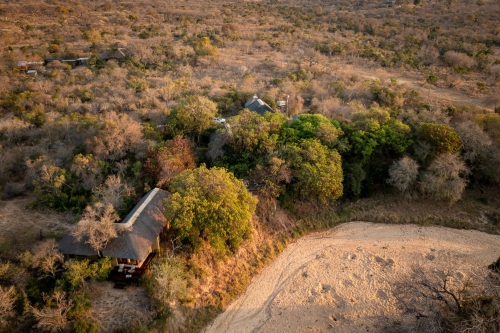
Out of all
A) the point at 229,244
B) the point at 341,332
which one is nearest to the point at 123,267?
the point at 229,244

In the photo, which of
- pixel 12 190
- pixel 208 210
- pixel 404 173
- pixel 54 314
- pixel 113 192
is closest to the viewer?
pixel 54 314

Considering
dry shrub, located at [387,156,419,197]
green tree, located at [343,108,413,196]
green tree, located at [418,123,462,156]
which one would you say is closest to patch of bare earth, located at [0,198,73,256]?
green tree, located at [343,108,413,196]

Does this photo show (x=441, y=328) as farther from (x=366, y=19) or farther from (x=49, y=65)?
(x=366, y=19)

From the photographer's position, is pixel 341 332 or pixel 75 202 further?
pixel 75 202

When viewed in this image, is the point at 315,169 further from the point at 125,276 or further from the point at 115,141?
the point at 115,141

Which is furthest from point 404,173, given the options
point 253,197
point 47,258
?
point 47,258

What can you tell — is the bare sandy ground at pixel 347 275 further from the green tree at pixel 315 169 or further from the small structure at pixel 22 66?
the small structure at pixel 22 66

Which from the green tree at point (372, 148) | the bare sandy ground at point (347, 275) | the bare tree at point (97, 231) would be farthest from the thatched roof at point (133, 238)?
the green tree at point (372, 148)
